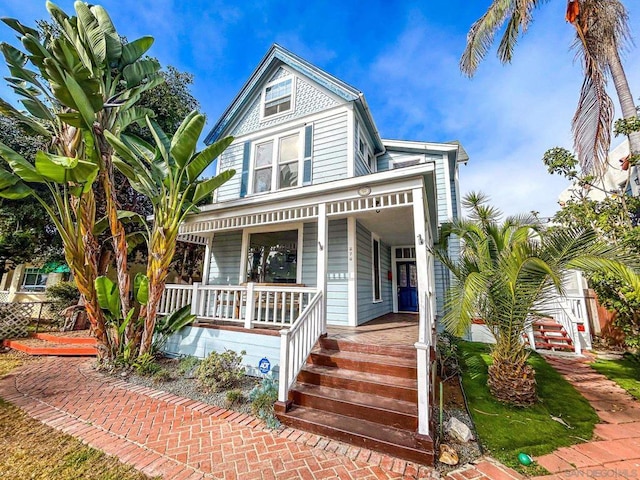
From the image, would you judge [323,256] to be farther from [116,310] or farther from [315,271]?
[116,310]

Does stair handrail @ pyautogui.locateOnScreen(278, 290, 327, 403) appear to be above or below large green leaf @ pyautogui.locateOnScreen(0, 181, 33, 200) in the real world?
below

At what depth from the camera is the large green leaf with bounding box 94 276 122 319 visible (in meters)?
5.71

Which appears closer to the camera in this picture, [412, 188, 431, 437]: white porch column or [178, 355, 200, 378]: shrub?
[412, 188, 431, 437]: white porch column

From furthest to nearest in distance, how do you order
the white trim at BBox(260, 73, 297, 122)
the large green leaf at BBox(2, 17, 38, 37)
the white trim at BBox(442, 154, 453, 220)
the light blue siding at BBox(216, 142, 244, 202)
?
1. the white trim at BBox(442, 154, 453, 220)
2. the light blue siding at BBox(216, 142, 244, 202)
3. the white trim at BBox(260, 73, 297, 122)
4. the large green leaf at BBox(2, 17, 38, 37)

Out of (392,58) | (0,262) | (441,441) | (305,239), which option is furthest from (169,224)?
(0,262)

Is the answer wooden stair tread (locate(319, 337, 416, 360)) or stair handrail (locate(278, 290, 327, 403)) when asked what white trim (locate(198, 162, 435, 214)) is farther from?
wooden stair tread (locate(319, 337, 416, 360))

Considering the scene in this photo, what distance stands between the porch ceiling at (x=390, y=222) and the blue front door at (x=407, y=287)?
1490 mm

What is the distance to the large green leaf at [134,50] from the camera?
21.5 feet

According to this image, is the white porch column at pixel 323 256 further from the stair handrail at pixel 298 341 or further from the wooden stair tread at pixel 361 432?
the wooden stair tread at pixel 361 432

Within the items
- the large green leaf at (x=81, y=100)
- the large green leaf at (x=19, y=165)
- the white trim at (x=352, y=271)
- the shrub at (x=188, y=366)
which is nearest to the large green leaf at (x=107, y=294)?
the shrub at (x=188, y=366)

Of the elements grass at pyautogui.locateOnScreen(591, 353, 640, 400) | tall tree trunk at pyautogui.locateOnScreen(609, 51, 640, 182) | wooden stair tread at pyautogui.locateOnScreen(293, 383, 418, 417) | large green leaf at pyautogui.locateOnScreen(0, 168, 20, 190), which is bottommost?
grass at pyautogui.locateOnScreen(591, 353, 640, 400)

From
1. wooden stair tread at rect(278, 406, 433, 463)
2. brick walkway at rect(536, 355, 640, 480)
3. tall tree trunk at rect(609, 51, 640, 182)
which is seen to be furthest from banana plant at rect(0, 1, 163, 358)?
tall tree trunk at rect(609, 51, 640, 182)

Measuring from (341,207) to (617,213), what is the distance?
301 inches

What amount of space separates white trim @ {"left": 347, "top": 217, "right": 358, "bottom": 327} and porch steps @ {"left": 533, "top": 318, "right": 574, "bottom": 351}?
5.59m
